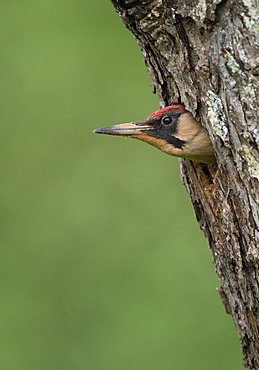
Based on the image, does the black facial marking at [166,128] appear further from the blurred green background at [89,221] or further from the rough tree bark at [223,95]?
the blurred green background at [89,221]

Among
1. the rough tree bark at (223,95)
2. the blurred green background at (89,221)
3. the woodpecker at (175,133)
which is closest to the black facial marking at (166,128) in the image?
the woodpecker at (175,133)

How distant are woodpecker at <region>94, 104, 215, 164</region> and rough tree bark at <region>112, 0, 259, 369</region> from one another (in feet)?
0.27

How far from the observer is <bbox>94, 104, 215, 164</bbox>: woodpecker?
14.4 feet

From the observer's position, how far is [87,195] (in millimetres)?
8617

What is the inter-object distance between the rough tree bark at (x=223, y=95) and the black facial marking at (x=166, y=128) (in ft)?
0.35

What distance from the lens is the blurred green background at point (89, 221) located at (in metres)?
7.39

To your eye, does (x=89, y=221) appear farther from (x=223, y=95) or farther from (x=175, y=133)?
(x=223, y=95)

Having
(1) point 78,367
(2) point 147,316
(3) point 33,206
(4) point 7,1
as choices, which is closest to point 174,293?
(2) point 147,316

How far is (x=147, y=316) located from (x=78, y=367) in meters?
0.63

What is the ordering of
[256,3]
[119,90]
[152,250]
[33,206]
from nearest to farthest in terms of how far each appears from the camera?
[256,3]
[152,250]
[33,206]
[119,90]

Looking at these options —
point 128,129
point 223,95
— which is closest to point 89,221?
point 128,129

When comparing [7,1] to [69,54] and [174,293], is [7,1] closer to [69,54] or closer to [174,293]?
[69,54]

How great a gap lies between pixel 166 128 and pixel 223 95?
70cm

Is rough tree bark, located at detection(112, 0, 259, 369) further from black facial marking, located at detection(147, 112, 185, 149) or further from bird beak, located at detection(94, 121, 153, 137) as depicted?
bird beak, located at detection(94, 121, 153, 137)
